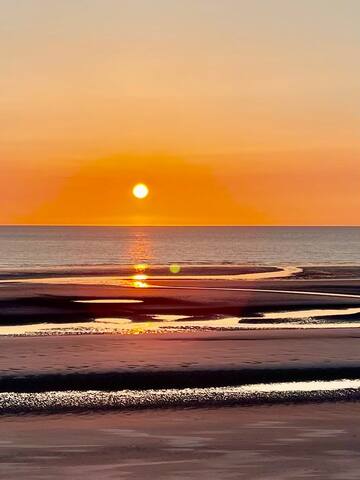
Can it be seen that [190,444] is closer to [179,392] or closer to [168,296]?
[179,392]

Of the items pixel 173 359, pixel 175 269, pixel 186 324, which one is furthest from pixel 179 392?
pixel 175 269

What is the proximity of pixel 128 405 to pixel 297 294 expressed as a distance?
3723 cm

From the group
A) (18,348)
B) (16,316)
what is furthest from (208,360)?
(16,316)

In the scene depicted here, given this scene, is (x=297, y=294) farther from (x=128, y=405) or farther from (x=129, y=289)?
(x=128, y=405)

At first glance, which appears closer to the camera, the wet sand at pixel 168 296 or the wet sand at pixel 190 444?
A: the wet sand at pixel 190 444

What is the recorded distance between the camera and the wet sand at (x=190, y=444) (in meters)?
13.6

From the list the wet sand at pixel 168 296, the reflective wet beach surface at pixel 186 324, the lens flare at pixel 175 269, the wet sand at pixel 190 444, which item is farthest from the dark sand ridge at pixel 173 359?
the lens flare at pixel 175 269

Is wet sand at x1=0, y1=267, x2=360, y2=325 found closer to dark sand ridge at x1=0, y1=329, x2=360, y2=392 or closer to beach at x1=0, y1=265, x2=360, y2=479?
beach at x1=0, y1=265, x2=360, y2=479

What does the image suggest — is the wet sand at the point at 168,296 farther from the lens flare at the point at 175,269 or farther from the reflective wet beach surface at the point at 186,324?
the lens flare at the point at 175,269

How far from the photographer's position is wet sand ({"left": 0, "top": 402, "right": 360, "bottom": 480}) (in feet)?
44.5

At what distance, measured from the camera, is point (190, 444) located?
1548cm

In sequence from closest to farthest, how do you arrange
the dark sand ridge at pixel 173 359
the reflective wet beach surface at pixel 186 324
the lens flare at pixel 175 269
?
the dark sand ridge at pixel 173 359, the reflective wet beach surface at pixel 186 324, the lens flare at pixel 175 269

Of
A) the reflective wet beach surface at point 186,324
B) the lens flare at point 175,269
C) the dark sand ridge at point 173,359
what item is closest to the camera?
the dark sand ridge at point 173,359

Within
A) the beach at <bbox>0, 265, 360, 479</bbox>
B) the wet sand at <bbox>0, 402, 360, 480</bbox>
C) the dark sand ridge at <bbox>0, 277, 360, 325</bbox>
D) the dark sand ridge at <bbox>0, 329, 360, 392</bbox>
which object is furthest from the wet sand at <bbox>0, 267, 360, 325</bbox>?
the wet sand at <bbox>0, 402, 360, 480</bbox>
